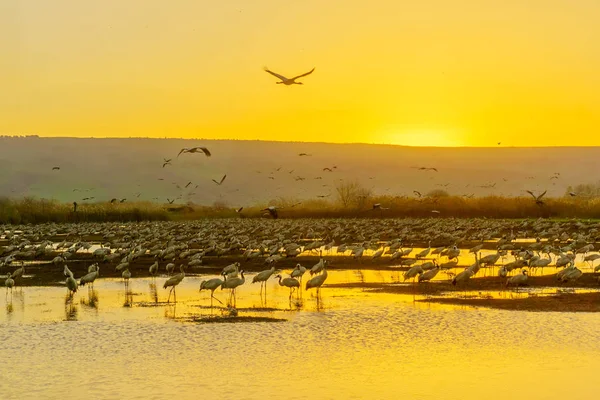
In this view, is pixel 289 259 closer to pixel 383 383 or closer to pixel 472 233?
pixel 472 233

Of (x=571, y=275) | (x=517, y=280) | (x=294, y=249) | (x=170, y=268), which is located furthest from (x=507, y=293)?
(x=294, y=249)

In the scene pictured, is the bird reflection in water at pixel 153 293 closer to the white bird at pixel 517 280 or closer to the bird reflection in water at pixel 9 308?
the bird reflection in water at pixel 9 308

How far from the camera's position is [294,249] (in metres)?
33.4

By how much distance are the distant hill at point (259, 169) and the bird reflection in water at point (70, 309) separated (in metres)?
99.3

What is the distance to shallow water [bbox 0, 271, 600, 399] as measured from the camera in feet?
42.7

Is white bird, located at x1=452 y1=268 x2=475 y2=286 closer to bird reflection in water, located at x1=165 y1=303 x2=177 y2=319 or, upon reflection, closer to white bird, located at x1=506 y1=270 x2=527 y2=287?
white bird, located at x1=506 y1=270 x2=527 y2=287

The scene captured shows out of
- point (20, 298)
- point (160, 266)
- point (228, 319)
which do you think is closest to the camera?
point (228, 319)

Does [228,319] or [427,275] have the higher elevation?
[427,275]

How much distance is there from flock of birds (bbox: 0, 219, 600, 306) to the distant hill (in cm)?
7434

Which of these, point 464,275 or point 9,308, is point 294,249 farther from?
point 9,308

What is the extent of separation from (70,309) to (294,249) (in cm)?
1408

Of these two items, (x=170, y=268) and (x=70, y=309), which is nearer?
(x=70, y=309)

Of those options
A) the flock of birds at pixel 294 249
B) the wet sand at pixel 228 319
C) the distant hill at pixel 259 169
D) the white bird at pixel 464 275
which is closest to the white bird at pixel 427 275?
the flock of birds at pixel 294 249

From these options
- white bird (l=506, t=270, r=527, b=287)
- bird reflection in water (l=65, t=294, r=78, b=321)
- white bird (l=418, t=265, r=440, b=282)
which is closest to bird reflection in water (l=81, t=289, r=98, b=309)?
bird reflection in water (l=65, t=294, r=78, b=321)
